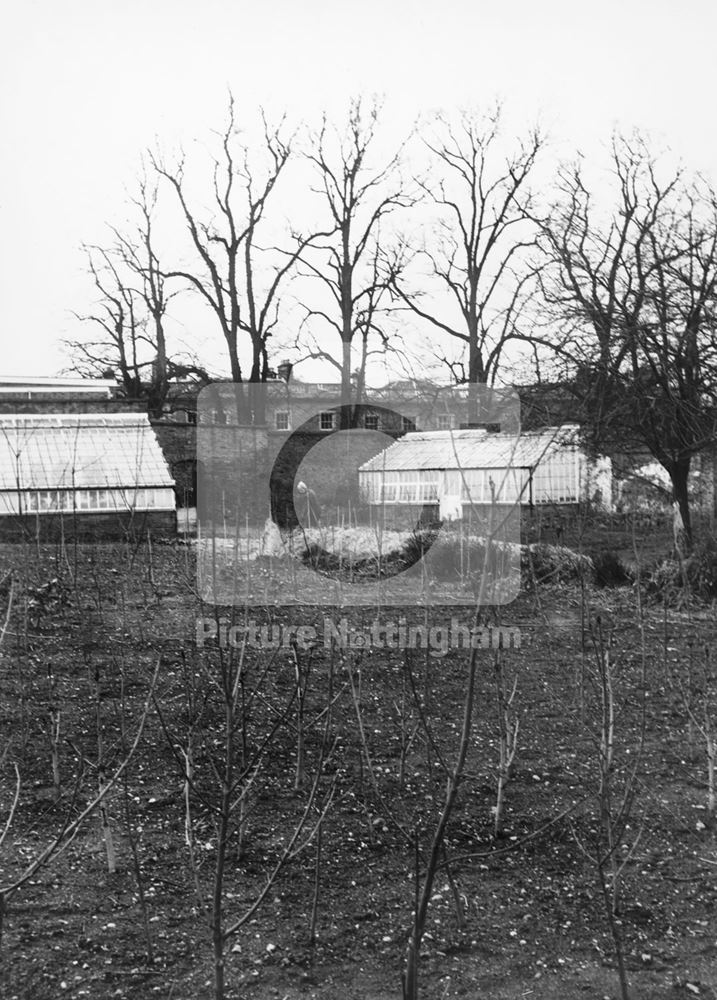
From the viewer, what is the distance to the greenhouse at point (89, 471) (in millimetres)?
13812

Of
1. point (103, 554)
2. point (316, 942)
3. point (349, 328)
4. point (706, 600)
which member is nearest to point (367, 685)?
point (316, 942)

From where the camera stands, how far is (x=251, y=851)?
3.73 metres

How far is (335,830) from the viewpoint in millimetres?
3928

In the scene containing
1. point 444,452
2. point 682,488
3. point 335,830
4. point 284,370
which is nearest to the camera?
point 335,830

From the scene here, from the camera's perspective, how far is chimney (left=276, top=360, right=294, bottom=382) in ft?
80.7

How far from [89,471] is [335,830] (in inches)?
460

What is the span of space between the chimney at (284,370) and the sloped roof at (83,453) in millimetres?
7928

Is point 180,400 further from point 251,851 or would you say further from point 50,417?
point 251,851

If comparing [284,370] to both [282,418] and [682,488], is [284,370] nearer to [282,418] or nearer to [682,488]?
[282,418]

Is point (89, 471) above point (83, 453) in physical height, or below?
below

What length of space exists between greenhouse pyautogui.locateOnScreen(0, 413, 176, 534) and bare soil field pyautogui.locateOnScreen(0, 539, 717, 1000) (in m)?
7.60

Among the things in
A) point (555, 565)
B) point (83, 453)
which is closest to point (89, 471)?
point (83, 453)

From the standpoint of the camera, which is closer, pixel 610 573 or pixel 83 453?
pixel 610 573

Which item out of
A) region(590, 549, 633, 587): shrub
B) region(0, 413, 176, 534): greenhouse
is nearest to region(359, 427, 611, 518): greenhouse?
region(0, 413, 176, 534): greenhouse
